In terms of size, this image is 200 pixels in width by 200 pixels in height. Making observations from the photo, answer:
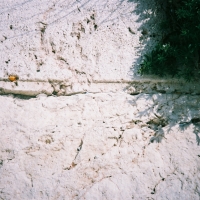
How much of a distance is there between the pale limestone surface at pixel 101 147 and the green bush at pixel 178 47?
0.90 ft

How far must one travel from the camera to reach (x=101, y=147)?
6.57 ft

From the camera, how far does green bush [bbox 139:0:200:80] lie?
6.53 ft

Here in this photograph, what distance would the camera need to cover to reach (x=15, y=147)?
6.69 feet

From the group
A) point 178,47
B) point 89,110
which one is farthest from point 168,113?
point 89,110

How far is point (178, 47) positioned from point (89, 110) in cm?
112

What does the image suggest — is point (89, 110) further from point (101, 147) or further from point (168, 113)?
point (168, 113)

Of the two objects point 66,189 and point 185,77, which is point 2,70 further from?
point 185,77

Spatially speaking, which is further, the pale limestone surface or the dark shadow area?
the dark shadow area

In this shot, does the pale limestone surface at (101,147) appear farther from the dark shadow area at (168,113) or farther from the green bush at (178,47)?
the green bush at (178,47)

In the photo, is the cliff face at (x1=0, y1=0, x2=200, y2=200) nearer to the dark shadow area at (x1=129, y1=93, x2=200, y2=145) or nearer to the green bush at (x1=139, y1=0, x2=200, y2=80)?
the dark shadow area at (x1=129, y1=93, x2=200, y2=145)

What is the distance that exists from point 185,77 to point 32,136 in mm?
1670

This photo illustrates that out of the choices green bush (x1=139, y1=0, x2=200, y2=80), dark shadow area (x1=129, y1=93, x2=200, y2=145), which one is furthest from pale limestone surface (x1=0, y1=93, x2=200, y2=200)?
green bush (x1=139, y1=0, x2=200, y2=80)

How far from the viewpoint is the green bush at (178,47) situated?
199cm

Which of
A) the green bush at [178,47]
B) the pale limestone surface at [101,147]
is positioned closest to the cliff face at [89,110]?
the pale limestone surface at [101,147]
